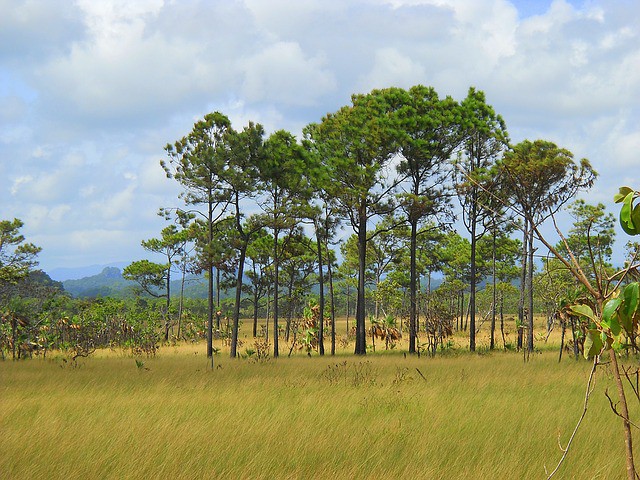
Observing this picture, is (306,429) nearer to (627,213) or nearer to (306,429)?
(306,429)

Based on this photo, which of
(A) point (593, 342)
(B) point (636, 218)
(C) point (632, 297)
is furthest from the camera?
(A) point (593, 342)

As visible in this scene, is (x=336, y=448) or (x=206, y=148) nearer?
(x=336, y=448)

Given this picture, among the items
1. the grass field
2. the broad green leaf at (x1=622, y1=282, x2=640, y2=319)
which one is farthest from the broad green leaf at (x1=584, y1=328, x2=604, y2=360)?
the grass field

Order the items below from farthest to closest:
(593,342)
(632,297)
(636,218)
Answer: (593,342)
(636,218)
(632,297)

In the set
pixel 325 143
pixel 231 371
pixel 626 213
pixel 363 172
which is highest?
pixel 325 143

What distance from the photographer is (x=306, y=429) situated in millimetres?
8602

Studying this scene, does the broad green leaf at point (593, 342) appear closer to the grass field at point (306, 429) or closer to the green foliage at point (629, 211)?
the green foliage at point (629, 211)

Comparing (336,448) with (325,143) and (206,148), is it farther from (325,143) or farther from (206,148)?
(325,143)

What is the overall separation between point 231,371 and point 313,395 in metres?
7.16

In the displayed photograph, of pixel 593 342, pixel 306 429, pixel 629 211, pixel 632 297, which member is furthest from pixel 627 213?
pixel 306 429

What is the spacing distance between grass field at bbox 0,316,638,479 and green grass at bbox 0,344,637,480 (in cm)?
3

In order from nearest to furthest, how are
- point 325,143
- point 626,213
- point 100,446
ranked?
point 626,213, point 100,446, point 325,143

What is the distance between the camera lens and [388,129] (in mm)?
26828

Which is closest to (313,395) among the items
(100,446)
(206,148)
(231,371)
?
(100,446)
